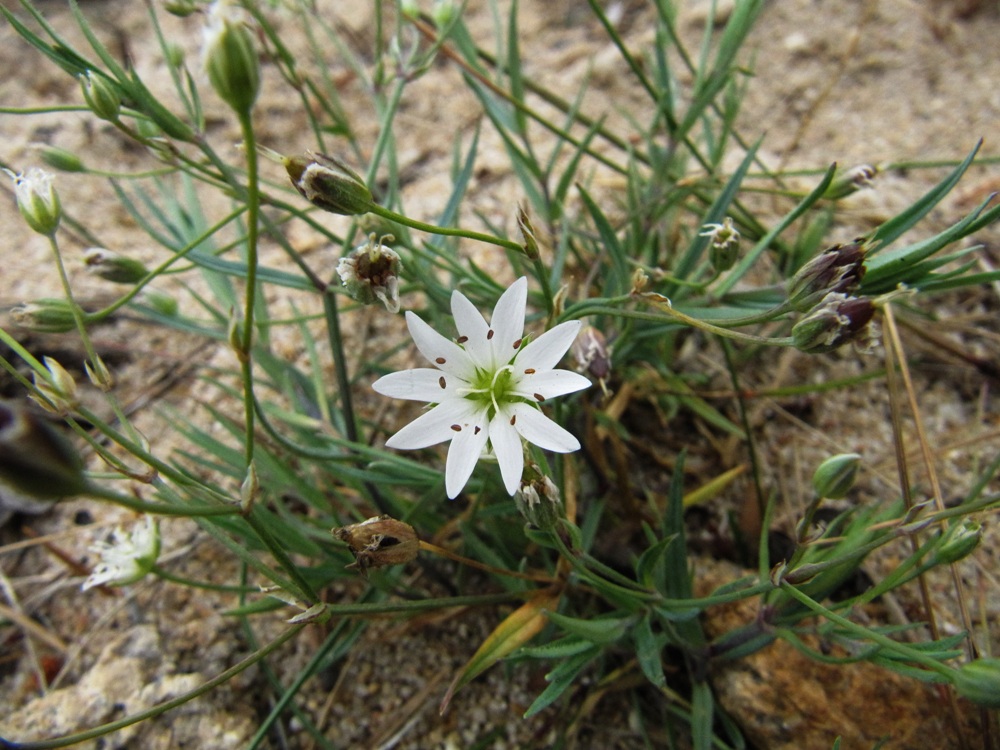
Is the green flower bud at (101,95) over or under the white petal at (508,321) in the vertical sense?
over

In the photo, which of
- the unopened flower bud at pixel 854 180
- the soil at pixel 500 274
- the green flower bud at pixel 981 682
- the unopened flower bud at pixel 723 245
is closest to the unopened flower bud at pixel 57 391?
the soil at pixel 500 274

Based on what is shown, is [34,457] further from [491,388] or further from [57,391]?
[491,388]

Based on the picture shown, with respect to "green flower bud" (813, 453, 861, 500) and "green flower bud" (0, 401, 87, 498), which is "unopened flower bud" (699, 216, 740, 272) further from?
"green flower bud" (0, 401, 87, 498)

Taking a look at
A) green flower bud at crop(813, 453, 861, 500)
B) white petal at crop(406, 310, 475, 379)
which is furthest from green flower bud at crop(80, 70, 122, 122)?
green flower bud at crop(813, 453, 861, 500)

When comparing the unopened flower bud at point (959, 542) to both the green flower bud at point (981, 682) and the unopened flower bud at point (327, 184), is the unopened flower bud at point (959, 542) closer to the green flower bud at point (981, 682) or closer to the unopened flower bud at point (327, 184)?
the green flower bud at point (981, 682)

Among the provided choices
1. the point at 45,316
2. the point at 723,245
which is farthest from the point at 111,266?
the point at 723,245

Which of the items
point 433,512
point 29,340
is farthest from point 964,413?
point 29,340
